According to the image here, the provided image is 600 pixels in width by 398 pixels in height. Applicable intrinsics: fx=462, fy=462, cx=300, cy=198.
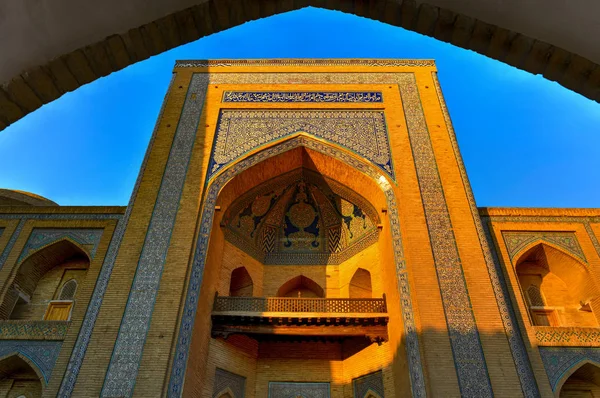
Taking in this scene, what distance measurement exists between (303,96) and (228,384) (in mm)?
5091

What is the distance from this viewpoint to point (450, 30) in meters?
1.64

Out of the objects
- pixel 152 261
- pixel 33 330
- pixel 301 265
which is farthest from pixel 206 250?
pixel 33 330

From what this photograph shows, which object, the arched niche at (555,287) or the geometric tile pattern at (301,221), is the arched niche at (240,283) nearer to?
the geometric tile pattern at (301,221)

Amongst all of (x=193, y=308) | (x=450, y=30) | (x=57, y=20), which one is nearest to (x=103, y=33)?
(x=57, y=20)

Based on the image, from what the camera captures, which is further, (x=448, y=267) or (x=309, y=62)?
(x=309, y=62)

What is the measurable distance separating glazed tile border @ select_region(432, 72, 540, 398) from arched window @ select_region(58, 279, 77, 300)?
640cm

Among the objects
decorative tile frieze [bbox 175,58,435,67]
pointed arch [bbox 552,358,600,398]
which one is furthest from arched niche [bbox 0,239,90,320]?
pointed arch [bbox 552,358,600,398]

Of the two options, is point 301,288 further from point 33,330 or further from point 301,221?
point 33,330

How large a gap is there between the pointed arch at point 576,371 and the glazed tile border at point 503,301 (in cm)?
32

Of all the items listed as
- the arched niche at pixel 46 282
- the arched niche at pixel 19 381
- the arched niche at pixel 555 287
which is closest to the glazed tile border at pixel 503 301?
the arched niche at pixel 555 287

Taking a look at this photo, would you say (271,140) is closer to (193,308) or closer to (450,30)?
(193,308)

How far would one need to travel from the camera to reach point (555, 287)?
748cm

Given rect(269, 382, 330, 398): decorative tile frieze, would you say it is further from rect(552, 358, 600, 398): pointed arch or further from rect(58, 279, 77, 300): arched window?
rect(58, 279, 77, 300): arched window

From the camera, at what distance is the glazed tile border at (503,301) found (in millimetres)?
5551
